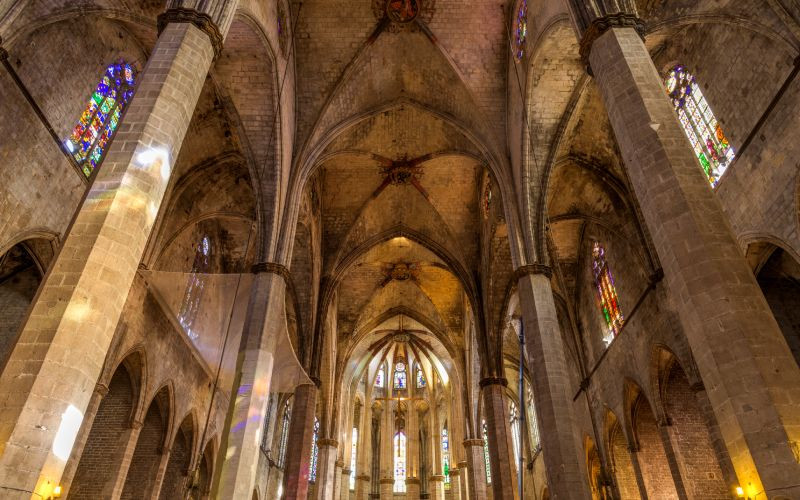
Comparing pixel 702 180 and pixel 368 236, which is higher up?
pixel 368 236

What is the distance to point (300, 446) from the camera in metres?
A: 17.7

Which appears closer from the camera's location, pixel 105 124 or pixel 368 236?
pixel 105 124

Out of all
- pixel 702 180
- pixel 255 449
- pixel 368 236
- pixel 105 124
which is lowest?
pixel 255 449

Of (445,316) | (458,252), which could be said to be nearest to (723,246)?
(458,252)

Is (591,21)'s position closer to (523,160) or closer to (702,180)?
(702,180)

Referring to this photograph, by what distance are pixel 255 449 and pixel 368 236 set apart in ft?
41.4

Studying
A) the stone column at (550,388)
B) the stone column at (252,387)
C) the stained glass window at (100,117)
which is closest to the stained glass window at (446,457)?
the stone column at (550,388)

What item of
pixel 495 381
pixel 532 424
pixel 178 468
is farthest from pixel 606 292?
pixel 178 468

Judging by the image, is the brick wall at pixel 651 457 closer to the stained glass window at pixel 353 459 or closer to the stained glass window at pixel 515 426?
the stained glass window at pixel 515 426

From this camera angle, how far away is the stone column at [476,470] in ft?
74.4

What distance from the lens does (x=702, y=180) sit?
641cm

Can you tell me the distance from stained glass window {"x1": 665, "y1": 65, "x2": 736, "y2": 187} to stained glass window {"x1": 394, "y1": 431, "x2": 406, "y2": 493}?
90.5ft

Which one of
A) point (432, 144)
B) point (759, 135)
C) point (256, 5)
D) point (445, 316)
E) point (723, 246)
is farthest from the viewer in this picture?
point (445, 316)

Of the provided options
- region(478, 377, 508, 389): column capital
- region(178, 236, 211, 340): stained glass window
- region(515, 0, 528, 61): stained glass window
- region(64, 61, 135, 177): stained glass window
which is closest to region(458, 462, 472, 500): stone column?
region(478, 377, 508, 389): column capital
